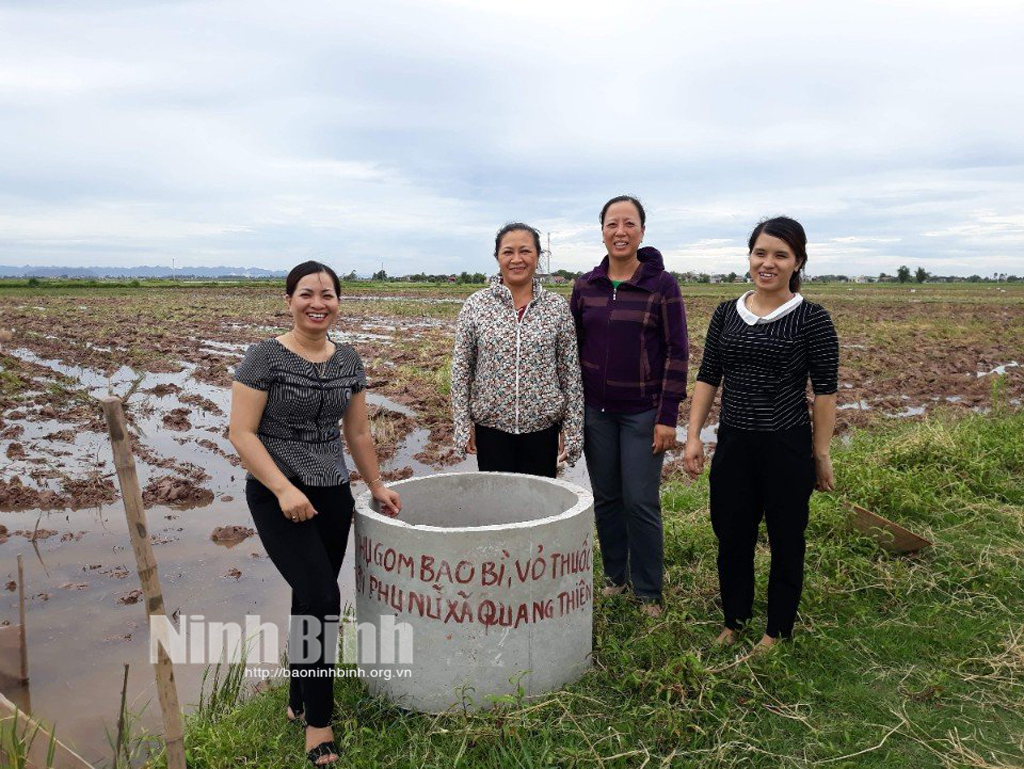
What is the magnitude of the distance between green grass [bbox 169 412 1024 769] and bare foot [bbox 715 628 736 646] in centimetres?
6

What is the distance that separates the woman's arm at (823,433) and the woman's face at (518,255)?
1293 millimetres

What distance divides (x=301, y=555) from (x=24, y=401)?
30.5 feet

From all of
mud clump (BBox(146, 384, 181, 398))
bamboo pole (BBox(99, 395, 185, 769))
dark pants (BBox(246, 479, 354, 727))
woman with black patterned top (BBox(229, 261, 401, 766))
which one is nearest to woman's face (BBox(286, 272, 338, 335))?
woman with black patterned top (BBox(229, 261, 401, 766))

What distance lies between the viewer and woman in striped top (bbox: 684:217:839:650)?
2873 millimetres

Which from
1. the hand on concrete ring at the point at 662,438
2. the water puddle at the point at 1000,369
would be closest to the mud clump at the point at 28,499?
the hand on concrete ring at the point at 662,438

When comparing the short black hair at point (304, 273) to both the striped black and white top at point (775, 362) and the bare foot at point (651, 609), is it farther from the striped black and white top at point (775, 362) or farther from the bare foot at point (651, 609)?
the bare foot at point (651, 609)

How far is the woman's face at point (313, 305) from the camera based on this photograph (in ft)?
8.43

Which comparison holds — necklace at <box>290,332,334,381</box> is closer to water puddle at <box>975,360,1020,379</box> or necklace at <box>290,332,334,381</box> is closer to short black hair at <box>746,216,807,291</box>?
short black hair at <box>746,216,807,291</box>

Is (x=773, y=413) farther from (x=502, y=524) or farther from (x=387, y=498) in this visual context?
(x=387, y=498)

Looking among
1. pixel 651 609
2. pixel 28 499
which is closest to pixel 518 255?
pixel 651 609

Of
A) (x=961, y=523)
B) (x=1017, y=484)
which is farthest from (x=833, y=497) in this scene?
(x=1017, y=484)

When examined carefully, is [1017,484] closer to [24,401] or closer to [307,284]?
[307,284]

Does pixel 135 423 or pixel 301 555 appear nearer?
pixel 301 555

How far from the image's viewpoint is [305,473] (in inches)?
102
